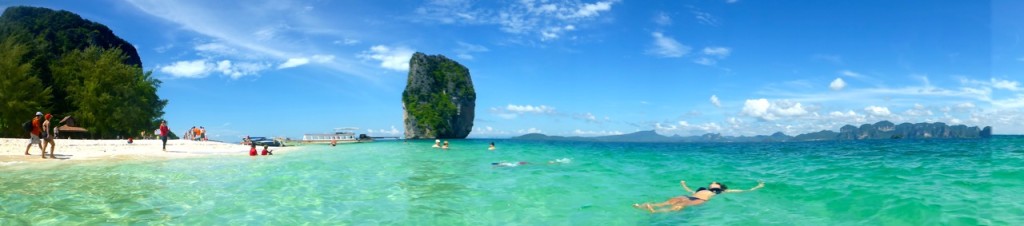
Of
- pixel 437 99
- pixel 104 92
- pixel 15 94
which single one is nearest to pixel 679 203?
pixel 15 94

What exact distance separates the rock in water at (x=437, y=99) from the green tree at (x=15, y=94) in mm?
88890

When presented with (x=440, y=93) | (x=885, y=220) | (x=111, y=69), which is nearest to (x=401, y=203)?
(x=885, y=220)

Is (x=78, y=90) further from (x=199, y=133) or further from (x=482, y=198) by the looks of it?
(x=482, y=198)

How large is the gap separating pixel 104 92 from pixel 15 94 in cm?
713

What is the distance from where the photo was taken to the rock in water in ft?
437

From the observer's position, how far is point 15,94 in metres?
42.6

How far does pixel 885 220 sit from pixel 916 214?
0.97 m

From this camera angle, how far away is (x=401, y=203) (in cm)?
1303

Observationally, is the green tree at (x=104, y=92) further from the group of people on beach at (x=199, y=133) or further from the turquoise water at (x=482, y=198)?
the turquoise water at (x=482, y=198)

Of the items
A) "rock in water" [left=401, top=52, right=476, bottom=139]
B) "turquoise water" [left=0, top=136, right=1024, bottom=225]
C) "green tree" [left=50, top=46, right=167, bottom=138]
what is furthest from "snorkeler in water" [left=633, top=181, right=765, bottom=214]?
"rock in water" [left=401, top=52, right=476, bottom=139]

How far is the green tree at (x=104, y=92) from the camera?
48781 millimetres

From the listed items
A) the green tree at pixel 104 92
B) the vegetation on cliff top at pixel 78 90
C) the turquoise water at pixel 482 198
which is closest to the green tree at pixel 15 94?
the vegetation on cliff top at pixel 78 90

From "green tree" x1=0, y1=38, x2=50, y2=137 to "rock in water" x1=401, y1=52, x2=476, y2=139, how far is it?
292 feet

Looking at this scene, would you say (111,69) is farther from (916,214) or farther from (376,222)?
(916,214)
